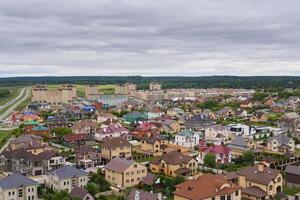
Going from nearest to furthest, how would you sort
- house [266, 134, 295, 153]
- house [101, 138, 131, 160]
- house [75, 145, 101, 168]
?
house [75, 145, 101, 168] < house [101, 138, 131, 160] < house [266, 134, 295, 153]

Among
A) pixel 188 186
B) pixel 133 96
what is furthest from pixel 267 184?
pixel 133 96

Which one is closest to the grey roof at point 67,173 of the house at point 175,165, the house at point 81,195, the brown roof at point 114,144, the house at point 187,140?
the house at point 81,195

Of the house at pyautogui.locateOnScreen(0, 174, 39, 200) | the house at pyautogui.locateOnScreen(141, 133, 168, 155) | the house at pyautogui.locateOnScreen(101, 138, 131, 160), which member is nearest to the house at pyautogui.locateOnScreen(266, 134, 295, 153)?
the house at pyautogui.locateOnScreen(141, 133, 168, 155)

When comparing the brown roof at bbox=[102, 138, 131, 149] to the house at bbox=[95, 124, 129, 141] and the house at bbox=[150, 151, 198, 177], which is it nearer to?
the house at bbox=[150, 151, 198, 177]

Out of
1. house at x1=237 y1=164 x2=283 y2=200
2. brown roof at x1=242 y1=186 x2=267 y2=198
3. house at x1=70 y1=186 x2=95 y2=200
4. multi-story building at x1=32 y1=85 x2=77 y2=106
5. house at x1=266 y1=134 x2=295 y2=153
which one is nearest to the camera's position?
house at x1=70 y1=186 x2=95 y2=200

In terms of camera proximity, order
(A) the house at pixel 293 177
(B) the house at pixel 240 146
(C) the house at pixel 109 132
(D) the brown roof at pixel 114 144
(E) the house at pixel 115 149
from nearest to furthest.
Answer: (A) the house at pixel 293 177
(E) the house at pixel 115 149
(D) the brown roof at pixel 114 144
(B) the house at pixel 240 146
(C) the house at pixel 109 132

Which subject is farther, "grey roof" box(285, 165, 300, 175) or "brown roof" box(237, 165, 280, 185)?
"grey roof" box(285, 165, 300, 175)

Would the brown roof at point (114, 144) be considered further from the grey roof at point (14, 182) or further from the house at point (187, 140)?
the grey roof at point (14, 182)
